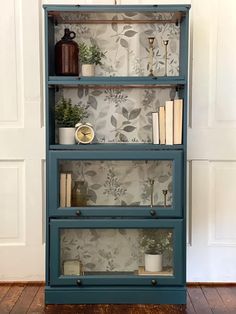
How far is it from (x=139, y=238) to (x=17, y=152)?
100 centimetres

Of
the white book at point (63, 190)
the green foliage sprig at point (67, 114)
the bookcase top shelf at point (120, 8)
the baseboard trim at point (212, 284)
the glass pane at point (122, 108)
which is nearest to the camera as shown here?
the bookcase top shelf at point (120, 8)

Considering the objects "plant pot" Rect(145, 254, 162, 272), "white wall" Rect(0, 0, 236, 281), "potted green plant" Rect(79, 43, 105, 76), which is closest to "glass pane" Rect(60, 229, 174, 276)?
"plant pot" Rect(145, 254, 162, 272)

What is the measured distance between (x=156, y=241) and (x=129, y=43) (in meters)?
1.28

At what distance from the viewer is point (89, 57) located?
305cm

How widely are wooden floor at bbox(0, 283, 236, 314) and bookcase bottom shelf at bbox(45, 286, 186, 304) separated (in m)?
0.04

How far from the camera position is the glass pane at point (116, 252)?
293cm

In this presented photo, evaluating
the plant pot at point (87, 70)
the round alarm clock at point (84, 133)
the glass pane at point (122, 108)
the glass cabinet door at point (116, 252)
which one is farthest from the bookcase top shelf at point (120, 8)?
the glass cabinet door at point (116, 252)

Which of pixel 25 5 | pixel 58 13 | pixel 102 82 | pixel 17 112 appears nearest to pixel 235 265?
pixel 102 82

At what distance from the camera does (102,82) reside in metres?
2.87

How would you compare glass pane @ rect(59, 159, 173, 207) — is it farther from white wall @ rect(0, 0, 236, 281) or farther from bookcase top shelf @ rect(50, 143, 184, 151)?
white wall @ rect(0, 0, 236, 281)

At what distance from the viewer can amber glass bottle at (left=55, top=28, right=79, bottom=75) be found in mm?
2961

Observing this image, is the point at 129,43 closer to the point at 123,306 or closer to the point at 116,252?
the point at 116,252

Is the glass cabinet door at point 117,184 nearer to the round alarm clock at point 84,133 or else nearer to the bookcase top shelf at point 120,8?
the round alarm clock at point 84,133

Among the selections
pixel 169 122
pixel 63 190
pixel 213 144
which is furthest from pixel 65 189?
pixel 213 144
